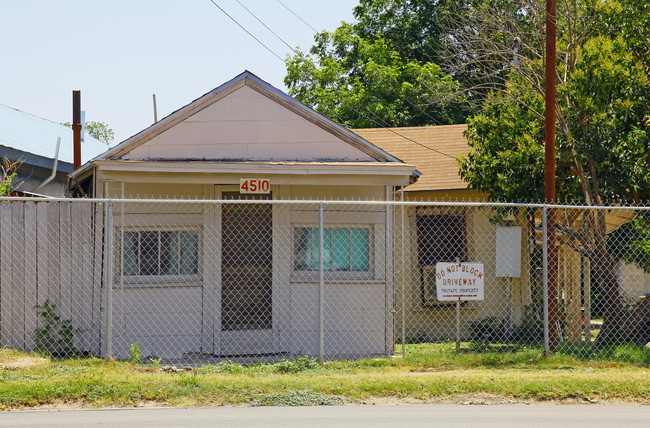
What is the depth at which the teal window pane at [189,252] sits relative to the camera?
39.5ft

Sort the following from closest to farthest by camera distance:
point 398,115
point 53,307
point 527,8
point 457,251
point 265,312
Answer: point 53,307 → point 265,312 → point 527,8 → point 457,251 → point 398,115

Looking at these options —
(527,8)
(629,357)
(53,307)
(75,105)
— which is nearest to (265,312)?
(53,307)

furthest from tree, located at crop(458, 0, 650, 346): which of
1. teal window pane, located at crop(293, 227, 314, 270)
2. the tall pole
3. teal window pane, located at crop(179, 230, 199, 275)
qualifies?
teal window pane, located at crop(179, 230, 199, 275)

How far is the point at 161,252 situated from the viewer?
39.3 ft

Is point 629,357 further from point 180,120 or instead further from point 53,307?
point 53,307

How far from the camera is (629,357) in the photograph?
10.7 m

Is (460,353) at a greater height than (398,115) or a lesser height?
lesser

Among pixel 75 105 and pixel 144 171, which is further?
pixel 75 105

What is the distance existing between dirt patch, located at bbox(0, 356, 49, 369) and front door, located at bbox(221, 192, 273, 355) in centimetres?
278

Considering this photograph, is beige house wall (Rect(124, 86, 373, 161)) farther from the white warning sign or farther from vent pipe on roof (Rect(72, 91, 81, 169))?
vent pipe on roof (Rect(72, 91, 81, 169))

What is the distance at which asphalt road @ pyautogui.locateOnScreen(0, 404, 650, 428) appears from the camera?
7418mm

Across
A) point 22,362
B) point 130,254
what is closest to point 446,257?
point 130,254

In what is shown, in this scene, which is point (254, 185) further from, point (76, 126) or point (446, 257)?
point (76, 126)

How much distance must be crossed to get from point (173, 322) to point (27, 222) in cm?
257
